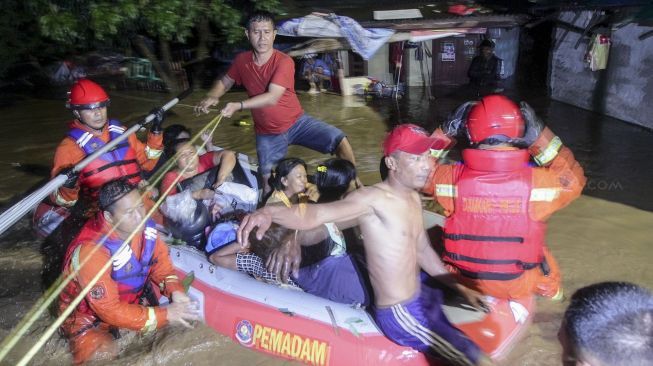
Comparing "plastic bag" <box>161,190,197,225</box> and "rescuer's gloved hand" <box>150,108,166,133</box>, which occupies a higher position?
"rescuer's gloved hand" <box>150,108,166,133</box>

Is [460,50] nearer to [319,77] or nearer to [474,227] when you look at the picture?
[319,77]

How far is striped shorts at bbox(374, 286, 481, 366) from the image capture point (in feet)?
7.85

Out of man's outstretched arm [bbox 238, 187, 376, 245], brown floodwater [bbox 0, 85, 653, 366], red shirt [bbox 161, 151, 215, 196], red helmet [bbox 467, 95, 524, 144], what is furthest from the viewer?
red shirt [bbox 161, 151, 215, 196]

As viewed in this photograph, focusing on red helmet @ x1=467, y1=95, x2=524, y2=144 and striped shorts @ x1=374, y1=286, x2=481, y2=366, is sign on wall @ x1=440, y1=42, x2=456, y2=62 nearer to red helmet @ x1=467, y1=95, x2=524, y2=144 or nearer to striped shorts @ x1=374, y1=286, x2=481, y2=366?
red helmet @ x1=467, y1=95, x2=524, y2=144

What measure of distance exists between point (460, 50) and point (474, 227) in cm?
1168

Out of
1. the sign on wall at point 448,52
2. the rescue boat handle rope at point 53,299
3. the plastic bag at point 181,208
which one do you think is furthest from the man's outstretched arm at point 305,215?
the sign on wall at point 448,52

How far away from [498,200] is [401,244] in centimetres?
58

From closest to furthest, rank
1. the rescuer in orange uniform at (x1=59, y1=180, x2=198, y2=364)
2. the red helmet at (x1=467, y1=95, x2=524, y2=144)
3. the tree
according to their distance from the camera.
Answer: the red helmet at (x1=467, y1=95, x2=524, y2=144)
the rescuer in orange uniform at (x1=59, y1=180, x2=198, y2=364)
the tree

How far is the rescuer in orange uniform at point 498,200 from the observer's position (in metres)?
2.53

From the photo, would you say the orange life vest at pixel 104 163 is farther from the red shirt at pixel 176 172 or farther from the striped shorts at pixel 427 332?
the striped shorts at pixel 427 332

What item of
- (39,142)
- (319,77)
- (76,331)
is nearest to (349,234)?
(76,331)

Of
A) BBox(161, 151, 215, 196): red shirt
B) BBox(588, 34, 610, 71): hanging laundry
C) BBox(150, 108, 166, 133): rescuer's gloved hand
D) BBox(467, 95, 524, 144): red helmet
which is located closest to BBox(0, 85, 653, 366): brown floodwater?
BBox(588, 34, 610, 71): hanging laundry

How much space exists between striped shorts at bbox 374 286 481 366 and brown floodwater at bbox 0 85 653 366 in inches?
32.9

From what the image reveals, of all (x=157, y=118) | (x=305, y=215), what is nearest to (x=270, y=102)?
(x=157, y=118)
